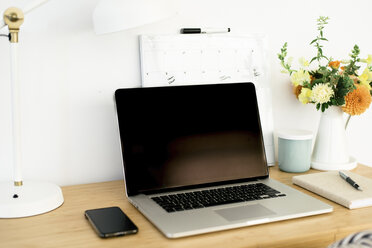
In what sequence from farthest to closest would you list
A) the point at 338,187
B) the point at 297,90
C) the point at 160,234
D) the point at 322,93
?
the point at 297,90
the point at 322,93
the point at 338,187
the point at 160,234

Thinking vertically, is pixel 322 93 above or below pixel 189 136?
above

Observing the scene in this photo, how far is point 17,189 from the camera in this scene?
1003mm

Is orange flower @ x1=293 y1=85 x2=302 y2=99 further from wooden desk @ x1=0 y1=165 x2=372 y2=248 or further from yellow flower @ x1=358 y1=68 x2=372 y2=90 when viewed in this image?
wooden desk @ x1=0 y1=165 x2=372 y2=248

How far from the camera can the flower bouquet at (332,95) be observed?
4.08 ft

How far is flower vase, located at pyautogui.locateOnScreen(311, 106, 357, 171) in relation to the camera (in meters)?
1.30

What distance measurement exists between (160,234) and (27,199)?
12.3 inches

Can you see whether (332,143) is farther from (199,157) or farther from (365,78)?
(199,157)

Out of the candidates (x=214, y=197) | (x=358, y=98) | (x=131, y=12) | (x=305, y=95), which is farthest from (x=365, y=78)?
(x=131, y=12)

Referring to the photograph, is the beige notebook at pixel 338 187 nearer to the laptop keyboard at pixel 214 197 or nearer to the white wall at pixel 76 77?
the laptop keyboard at pixel 214 197

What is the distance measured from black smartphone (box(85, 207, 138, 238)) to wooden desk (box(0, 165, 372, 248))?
0.01 metres

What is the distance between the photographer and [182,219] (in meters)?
0.90

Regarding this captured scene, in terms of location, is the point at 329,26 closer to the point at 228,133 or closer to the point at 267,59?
the point at 267,59

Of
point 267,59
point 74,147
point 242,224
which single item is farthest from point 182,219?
point 267,59

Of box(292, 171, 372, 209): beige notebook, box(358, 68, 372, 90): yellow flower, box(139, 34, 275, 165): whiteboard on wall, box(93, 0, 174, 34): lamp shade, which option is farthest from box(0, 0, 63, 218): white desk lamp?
box(358, 68, 372, 90): yellow flower
